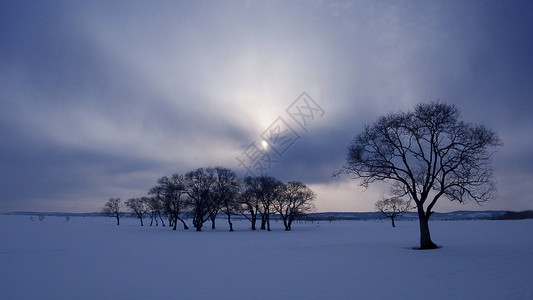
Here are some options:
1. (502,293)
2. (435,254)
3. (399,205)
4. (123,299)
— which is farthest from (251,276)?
(399,205)

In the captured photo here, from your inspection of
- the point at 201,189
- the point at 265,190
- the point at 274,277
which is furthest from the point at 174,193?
the point at 274,277

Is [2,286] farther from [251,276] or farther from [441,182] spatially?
[441,182]

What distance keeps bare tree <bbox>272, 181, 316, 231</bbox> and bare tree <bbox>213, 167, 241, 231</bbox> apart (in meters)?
9.83

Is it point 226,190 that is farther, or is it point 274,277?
point 226,190

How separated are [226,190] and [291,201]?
16.0 metres

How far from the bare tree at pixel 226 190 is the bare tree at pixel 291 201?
32.3ft

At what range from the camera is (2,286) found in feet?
40.3

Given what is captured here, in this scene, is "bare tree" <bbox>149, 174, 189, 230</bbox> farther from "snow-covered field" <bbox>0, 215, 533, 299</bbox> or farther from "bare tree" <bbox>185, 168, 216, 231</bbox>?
"snow-covered field" <bbox>0, 215, 533, 299</bbox>

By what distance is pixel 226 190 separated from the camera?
64750 mm

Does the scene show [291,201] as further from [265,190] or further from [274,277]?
[274,277]

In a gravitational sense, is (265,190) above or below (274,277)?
above

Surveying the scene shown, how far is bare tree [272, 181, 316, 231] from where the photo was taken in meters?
68.4

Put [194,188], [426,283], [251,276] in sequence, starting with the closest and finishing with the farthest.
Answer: [426,283]
[251,276]
[194,188]

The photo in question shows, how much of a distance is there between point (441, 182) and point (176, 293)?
71.6 ft
